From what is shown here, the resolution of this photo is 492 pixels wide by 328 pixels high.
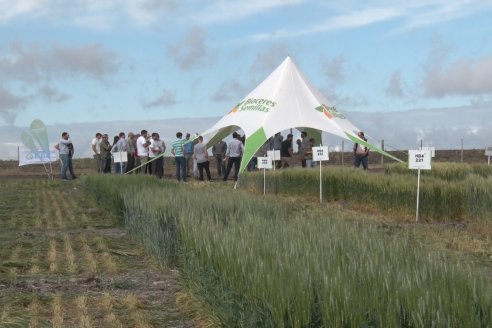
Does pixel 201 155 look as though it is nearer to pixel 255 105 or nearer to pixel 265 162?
pixel 255 105

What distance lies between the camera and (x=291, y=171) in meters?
17.6

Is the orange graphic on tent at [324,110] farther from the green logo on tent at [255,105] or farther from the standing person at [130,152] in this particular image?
the standing person at [130,152]

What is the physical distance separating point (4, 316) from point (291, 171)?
40.0ft

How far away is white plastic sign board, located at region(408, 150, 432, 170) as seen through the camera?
12.4 m

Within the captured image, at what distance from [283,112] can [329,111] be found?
1.39 metres

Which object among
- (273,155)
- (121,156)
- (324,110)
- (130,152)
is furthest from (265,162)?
(130,152)

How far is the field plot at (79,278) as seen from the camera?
5.91 metres

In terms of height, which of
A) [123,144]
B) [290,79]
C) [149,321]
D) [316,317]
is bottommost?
[149,321]

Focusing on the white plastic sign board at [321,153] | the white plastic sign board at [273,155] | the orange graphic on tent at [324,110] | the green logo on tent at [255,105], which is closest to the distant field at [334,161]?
the green logo on tent at [255,105]

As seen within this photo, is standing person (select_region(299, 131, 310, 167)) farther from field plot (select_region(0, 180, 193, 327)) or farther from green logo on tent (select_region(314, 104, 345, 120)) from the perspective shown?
field plot (select_region(0, 180, 193, 327))

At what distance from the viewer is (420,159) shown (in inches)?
492

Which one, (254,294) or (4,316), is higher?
(254,294)

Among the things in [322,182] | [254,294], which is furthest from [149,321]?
[322,182]

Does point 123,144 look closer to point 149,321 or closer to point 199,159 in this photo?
point 199,159
